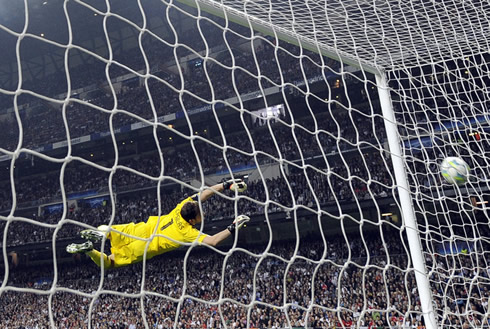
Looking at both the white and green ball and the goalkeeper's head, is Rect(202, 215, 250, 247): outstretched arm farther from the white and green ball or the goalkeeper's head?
the white and green ball

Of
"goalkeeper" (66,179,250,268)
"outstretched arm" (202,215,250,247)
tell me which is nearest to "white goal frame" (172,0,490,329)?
"outstretched arm" (202,215,250,247)

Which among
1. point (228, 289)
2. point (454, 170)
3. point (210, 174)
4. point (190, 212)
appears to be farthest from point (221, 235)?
point (210, 174)

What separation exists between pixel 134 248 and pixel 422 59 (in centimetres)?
241

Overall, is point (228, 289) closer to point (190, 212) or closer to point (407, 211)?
point (190, 212)

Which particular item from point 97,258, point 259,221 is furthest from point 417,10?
point 259,221

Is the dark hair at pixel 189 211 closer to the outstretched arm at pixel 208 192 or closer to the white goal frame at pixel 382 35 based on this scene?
the outstretched arm at pixel 208 192

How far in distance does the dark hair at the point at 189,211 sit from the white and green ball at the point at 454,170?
193cm

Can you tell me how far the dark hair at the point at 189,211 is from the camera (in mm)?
2512

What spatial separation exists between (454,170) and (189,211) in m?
2.09

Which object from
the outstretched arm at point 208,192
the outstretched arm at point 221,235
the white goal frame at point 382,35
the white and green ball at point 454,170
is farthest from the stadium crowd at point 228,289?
the outstretched arm at point 208,192

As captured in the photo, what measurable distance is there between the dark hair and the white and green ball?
1.93 metres

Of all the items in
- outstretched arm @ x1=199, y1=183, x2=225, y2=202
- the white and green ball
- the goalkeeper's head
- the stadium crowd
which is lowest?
the stadium crowd

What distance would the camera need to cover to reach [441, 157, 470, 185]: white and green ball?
10.5 ft

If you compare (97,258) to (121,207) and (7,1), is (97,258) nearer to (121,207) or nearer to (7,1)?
(121,207)
